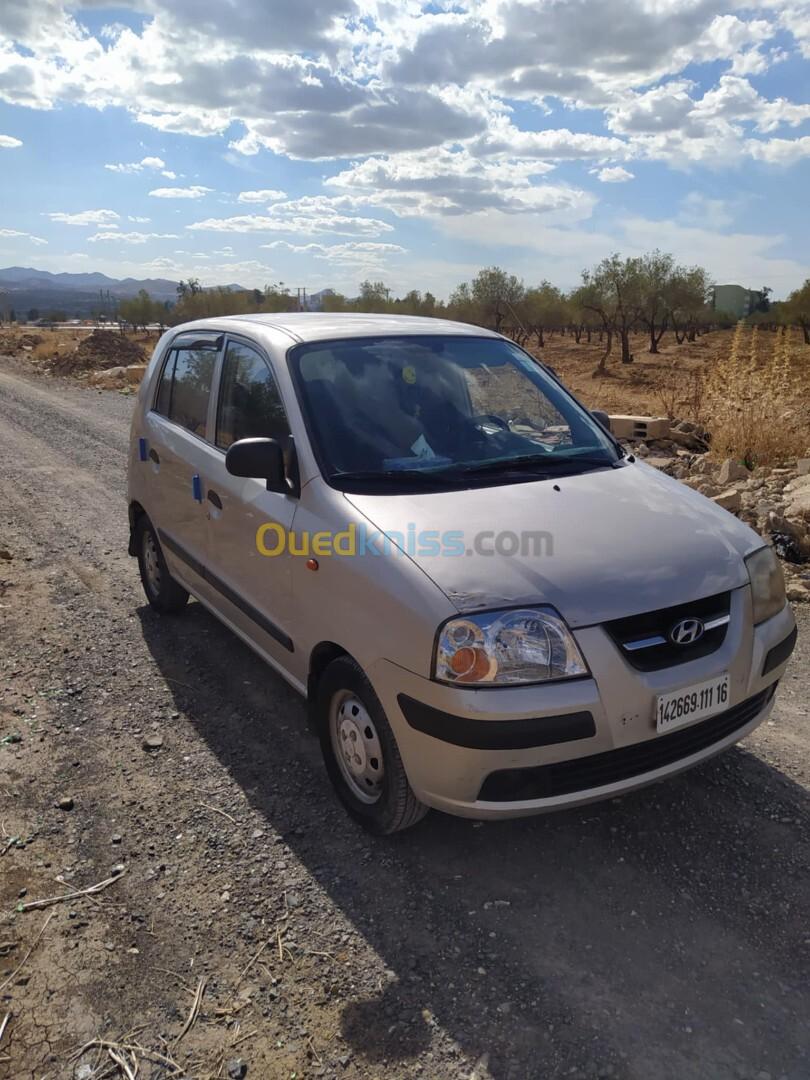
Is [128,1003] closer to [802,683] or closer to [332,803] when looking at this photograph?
[332,803]

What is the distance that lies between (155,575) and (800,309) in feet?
187

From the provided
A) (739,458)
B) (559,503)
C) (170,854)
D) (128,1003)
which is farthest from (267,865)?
(739,458)

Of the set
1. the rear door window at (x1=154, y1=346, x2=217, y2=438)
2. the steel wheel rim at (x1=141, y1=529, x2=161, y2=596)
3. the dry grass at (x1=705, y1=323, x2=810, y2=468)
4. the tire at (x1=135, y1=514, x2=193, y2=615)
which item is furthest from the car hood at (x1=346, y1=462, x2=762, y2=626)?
the dry grass at (x1=705, y1=323, x2=810, y2=468)

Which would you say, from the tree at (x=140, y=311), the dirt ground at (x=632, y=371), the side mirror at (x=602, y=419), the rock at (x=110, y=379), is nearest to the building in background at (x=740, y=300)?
the dirt ground at (x=632, y=371)

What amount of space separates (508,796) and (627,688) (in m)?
0.51

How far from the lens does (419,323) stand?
4.15 metres

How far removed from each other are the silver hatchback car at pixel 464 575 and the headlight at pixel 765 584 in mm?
12

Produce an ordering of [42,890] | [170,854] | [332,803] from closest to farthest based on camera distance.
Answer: [42,890], [170,854], [332,803]

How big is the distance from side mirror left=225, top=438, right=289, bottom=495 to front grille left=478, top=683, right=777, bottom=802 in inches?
57.8

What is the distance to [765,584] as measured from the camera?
297 cm

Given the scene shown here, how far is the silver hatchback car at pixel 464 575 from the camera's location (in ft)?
8.09

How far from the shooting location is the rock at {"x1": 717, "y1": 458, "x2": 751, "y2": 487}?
8.45 metres

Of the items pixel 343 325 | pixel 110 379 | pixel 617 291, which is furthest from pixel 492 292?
pixel 343 325

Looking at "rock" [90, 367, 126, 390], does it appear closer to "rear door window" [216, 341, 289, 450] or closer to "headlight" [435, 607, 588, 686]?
"rear door window" [216, 341, 289, 450]
